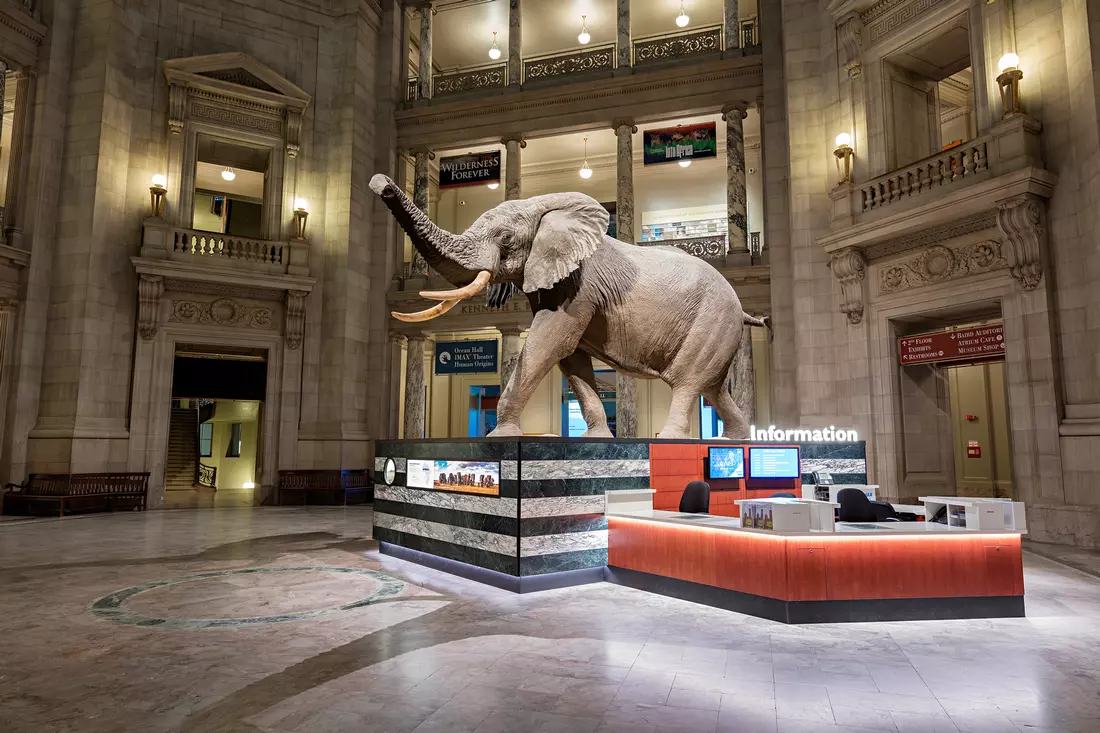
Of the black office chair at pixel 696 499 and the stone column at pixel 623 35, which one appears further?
the stone column at pixel 623 35

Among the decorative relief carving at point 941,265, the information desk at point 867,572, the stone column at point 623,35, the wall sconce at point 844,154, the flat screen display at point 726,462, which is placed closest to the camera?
the information desk at point 867,572

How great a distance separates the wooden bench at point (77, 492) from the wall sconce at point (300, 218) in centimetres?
684

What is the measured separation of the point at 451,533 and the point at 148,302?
1218cm

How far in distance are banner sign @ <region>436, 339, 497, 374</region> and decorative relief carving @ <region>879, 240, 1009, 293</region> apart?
9.98 metres

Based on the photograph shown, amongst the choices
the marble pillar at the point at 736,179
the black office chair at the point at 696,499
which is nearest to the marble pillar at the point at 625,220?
the marble pillar at the point at 736,179

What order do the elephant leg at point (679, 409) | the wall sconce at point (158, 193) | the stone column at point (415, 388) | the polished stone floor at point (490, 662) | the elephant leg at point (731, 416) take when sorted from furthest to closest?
the stone column at point (415, 388), the wall sconce at point (158, 193), the elephant leg at point (731, 416), the elephant leg at point (679, 409), the polished stone floor at point (490, 662)

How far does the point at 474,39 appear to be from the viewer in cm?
2223

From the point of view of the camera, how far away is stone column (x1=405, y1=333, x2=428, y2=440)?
19.6 meters

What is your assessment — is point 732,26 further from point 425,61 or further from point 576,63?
point 425,61

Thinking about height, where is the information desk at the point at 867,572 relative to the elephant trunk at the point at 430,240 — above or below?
below

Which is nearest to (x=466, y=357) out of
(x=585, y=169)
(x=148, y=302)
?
(x=585, y=169)

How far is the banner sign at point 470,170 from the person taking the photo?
1875 cm

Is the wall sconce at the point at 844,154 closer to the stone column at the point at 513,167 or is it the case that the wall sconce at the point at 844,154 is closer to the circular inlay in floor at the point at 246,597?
the stone column at the point at 513,167

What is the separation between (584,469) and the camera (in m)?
6.70
